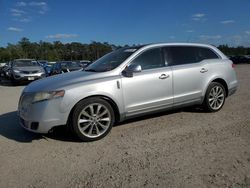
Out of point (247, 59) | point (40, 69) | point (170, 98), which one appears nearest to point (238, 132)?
point (170, 98)

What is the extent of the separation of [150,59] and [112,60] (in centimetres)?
78

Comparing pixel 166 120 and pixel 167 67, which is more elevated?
pixel 167 67

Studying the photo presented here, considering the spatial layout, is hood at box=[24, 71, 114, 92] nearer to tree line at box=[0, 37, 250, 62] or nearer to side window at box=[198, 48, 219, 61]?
side window at box=[198, 48, 219, 61]

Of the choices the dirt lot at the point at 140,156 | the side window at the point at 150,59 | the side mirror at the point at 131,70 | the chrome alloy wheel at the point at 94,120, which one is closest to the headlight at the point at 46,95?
the chrome alloy wheel at the point at 94,120

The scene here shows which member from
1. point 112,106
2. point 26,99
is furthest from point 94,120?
point 26,99

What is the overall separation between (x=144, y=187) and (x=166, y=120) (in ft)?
9.54

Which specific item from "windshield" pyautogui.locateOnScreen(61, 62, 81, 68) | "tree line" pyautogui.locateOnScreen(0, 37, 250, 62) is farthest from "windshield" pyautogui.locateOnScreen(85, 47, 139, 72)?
"tree line" pyautogui.locateOnScreen(0, 37, 250, 62)

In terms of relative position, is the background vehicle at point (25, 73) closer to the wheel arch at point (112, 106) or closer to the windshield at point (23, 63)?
the windshield at point (23, 63)

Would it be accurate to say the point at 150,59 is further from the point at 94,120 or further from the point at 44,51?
the point at 44,51

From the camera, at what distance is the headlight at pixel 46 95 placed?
4766 millimetres

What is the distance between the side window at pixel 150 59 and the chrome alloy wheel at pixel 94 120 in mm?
1177

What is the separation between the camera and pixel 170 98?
19.3ft

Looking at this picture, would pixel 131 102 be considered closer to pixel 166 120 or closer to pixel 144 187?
pixel 166 120

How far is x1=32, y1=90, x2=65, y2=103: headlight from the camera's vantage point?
477 centimetres
